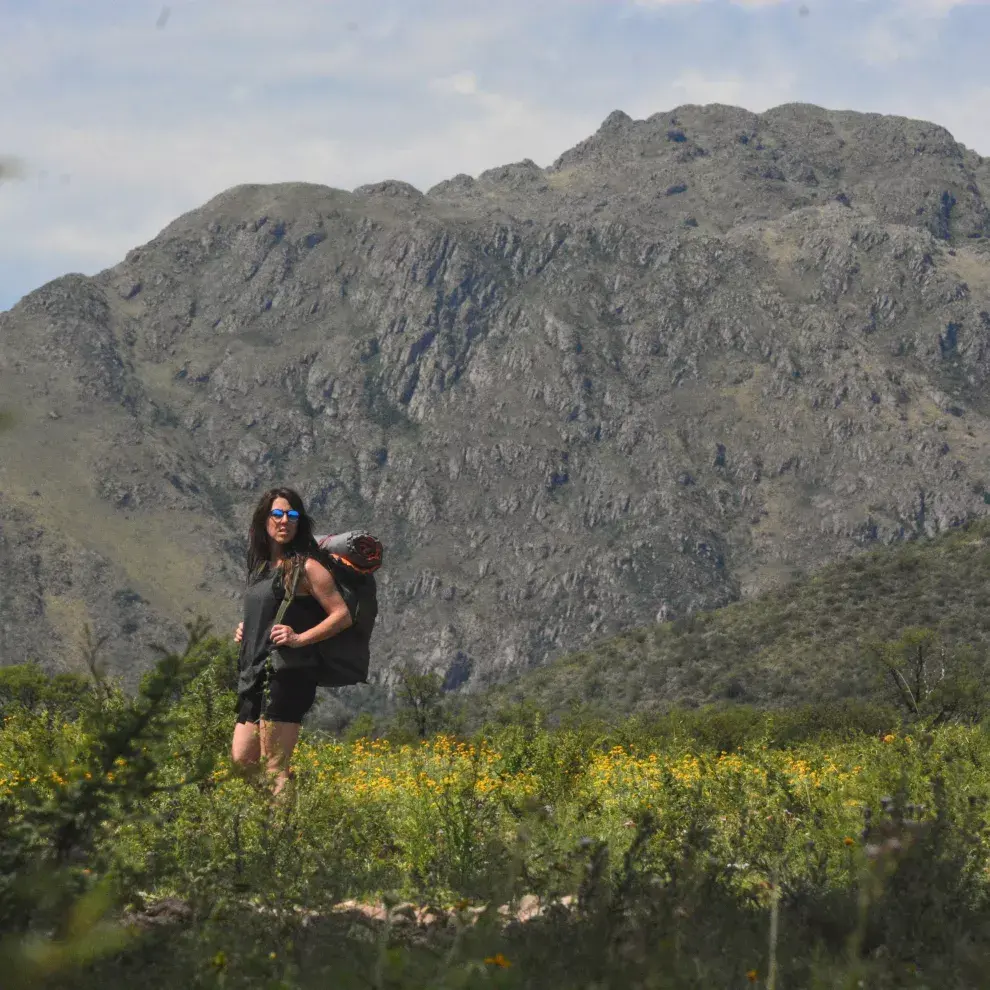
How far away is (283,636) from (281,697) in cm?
35

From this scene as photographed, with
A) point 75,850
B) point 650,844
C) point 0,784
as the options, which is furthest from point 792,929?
point 0,784

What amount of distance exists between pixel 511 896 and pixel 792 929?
1063 mm

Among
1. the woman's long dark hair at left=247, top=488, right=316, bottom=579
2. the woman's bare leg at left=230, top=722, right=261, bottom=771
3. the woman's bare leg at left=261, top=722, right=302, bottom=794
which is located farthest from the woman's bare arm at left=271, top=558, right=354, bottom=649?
the woman's bare leg at left=230, top=722, right=261, bottom=771

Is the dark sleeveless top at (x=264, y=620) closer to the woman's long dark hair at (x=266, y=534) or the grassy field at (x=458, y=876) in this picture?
the woman's long dark hair at (x=266, y=534)

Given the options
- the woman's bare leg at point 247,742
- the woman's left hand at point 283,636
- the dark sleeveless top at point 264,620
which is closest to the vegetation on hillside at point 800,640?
the dark sleeveless top at point 264,620

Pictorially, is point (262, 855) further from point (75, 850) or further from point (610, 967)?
Answer: point (610, 967)

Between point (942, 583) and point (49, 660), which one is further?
point (49, 660)

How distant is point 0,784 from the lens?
253 inches

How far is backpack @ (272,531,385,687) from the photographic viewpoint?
7.07 m

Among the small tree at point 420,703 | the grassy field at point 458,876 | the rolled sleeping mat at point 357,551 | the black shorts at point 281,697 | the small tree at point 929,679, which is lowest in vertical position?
the small tree at point 420,703

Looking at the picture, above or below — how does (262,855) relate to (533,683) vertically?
above

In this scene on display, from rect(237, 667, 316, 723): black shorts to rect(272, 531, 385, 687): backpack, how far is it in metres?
0.09

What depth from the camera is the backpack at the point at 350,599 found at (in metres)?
7.07

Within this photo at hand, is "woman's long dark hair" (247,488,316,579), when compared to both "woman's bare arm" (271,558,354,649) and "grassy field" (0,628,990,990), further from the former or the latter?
"grassy field" (0,628,990,990)
